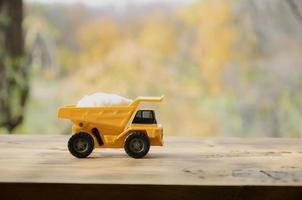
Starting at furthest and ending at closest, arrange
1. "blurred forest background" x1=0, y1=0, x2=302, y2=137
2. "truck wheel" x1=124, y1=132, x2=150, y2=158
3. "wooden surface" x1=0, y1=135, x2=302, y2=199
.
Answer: "blurred forest background" x1=0, y1=0, x2=302, y2=137, "truck wheel" x1=124, y1=132, x2=150, y2=158, "wooden surface" x1=0, y1=135, x2=302, y2=199

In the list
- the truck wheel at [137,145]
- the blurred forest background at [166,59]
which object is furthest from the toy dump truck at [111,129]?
the blurred forest background at [166,59]

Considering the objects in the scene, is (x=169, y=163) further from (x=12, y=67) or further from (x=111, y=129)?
(x=12, y=67)

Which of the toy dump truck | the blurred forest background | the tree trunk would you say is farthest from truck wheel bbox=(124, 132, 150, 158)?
the tree trunk

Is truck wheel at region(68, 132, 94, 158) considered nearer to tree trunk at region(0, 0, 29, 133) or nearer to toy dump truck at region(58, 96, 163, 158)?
toy dump truck at region(58, 96, 163, 158)

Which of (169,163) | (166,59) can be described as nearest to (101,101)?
(169,163)

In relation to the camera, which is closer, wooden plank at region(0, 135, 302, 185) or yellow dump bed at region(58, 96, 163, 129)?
wooden plank at region(0, 135, 302, 185)

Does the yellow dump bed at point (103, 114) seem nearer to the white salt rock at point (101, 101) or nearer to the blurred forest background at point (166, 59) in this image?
the white salt rock at point (101, 101)

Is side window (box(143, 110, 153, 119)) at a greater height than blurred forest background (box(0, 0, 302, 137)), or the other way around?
blurred forest background (box(0, 0, 302, 137))

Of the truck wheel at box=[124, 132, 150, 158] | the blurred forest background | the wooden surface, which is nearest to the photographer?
the wooden surface
